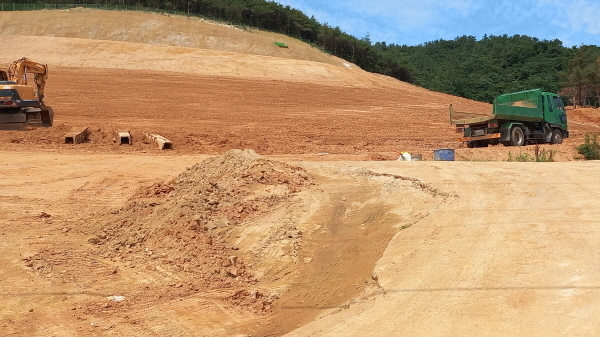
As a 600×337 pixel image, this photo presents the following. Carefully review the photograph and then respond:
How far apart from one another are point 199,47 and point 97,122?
97.6 ft

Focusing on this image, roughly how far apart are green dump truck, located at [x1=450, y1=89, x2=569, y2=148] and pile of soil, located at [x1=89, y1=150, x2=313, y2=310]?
43.7 feet

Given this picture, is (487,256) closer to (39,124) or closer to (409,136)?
(39,124)

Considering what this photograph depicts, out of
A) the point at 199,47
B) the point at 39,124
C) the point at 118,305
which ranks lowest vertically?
the point at 118,305

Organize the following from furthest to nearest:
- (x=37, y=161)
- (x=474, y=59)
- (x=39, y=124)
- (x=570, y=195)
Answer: (x=474, y=59), (x=39, y=124), (x=37, y=161), (x=570, y=195)

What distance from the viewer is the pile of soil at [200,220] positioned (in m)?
7.54

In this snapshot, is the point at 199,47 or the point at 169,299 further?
the point at 199,47

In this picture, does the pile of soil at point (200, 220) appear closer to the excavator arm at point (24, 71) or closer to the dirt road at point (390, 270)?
the dirt road at point (390, 270)

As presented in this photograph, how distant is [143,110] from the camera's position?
91.6ft

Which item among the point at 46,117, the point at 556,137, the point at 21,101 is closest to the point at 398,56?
the point at 556,137

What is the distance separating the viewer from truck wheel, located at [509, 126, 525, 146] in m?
22.4

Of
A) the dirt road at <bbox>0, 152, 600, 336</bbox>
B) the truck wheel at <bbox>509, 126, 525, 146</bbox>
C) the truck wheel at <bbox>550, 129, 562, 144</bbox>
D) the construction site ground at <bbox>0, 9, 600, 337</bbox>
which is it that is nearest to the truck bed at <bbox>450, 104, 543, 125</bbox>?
the truck wheel at <bbox>509, 126, 525, 146</bbox>

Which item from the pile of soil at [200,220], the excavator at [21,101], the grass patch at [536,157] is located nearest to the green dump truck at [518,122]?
the grass patch at [536,157]

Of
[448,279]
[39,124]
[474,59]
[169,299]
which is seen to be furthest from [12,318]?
[474,59]

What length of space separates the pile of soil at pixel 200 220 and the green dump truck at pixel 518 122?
43.7 feet
